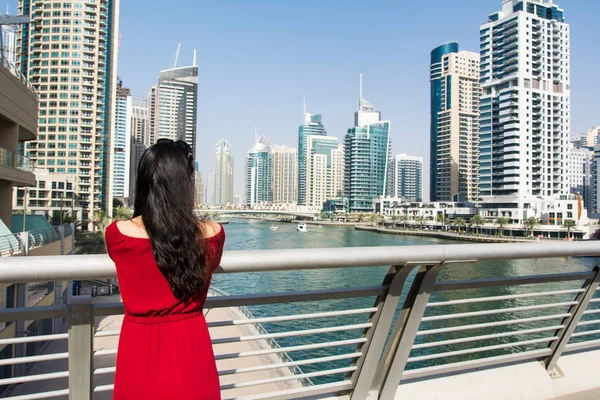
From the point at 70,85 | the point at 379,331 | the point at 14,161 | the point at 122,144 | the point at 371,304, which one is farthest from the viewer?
the point at 122,144

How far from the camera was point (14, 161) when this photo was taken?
1542 cm

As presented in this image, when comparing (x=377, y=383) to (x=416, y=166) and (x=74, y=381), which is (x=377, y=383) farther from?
(x=416, y=166)

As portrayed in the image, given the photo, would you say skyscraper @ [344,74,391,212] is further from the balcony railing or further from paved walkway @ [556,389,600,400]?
paved walkway @ [556,389,600,400]

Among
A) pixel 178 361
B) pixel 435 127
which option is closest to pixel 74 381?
pixel 178 361

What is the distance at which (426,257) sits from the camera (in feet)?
6.20

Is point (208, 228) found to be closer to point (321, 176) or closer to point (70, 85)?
point (70, 85)

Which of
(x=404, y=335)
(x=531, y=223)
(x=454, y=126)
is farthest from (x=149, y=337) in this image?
(x=454, y=126)

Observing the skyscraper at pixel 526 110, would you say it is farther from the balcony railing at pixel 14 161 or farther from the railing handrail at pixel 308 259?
the railing handrail at pixel 308 259

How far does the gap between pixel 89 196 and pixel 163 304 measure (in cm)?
8011

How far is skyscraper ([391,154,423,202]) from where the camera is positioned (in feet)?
609

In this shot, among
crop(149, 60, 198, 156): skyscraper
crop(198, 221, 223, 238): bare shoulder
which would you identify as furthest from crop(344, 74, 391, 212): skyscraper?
crop(198, 221, 223, 238): bare shoulder

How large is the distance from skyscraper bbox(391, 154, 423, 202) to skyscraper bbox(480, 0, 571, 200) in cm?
9844

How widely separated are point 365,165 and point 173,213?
141430mm

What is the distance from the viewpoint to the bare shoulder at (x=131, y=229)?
141 centimetres
